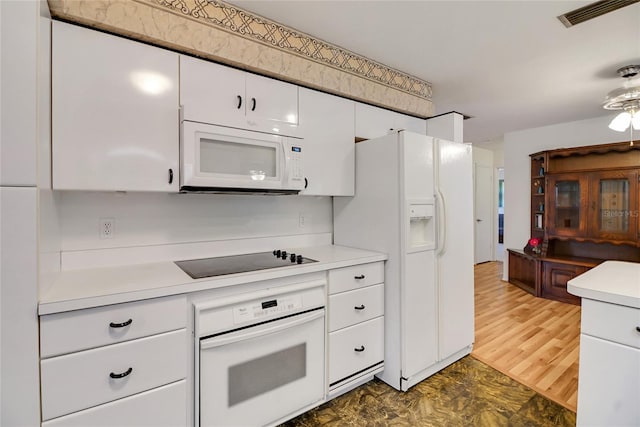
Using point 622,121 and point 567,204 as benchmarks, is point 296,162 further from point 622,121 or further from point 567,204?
point 567,204

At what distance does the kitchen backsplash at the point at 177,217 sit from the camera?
66.9 inches

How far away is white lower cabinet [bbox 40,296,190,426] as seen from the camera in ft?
3.90

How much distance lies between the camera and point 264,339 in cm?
167

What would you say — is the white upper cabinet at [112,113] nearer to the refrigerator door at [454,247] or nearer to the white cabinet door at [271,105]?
the white cabinet door at [271,105]

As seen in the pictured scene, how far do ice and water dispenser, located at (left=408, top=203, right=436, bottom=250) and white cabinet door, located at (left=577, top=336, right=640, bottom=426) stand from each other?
3.35 feet

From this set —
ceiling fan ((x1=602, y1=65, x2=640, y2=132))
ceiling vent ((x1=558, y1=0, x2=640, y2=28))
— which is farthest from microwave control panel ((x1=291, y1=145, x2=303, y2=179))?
ceiling fan ((x1=602, y1=65, x2=640, y2=132))

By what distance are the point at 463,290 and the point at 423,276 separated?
553 millimetres

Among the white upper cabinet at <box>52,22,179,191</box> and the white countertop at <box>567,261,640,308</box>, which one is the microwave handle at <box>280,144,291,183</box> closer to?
the white upper cabinet at <box>52,22,179,191</box>

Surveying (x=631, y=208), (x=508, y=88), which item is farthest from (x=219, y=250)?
(x=631, y=208)

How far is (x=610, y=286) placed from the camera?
139cm

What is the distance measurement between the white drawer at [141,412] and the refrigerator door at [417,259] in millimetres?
1403

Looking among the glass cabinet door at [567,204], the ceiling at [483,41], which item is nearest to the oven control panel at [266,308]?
the ceiling at [483,41]

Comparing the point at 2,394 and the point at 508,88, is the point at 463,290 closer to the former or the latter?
the point at 508,88

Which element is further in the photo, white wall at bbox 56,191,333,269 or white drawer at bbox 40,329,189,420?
white wall at bbox 56,191,333,269
